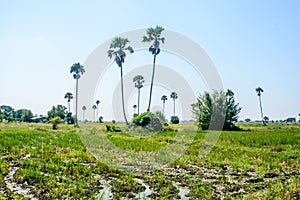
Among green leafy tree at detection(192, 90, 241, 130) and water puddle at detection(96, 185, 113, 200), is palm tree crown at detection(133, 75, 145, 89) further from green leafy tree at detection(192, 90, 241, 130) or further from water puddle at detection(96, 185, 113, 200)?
water puddle at detection(96, 185, 113, 200)

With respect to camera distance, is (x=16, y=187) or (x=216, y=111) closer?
(x=16, y=187)

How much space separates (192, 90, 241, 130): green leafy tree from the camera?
3934 centimetres

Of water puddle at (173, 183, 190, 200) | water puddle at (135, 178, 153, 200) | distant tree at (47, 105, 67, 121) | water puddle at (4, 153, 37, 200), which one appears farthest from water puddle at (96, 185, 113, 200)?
distant tree at (47, 105, 67, 121)

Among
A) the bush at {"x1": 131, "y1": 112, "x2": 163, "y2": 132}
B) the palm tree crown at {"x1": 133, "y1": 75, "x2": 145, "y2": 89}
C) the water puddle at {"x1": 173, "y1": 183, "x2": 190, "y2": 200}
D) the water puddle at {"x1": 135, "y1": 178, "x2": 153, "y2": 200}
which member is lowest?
the water puddle at {"x1": 173, "y1": 183, "x2": 190, "y2": 200}

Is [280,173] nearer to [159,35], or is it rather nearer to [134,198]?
[134,198]

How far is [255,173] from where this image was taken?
1112cm

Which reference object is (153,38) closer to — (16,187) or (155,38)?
(155,38)

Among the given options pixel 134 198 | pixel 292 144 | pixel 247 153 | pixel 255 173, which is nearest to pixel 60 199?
pixel 134 198

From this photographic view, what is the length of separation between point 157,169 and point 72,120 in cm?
5791

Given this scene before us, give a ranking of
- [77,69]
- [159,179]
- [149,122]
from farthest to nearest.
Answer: [77,69] < [149,122] < [159,179]

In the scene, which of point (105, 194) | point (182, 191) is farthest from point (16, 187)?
point (182, 191)

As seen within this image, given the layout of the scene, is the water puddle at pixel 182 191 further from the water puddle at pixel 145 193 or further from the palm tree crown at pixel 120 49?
the palm tree crown at pixel 120 49

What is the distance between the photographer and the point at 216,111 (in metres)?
39.4

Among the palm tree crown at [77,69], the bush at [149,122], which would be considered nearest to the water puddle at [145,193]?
the bush at [149,122]
